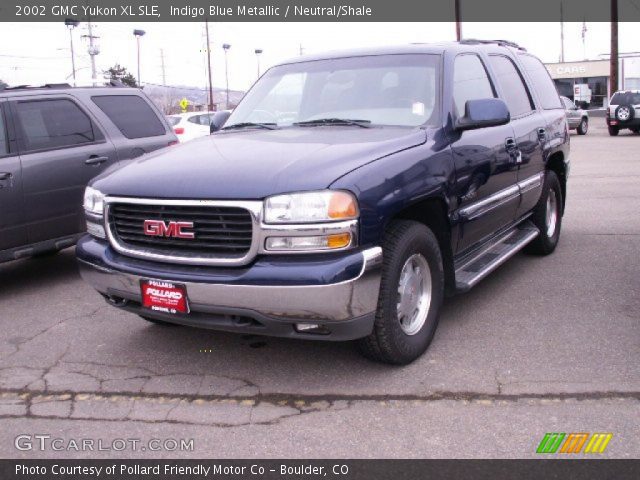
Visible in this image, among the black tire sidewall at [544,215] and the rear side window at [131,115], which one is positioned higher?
the rear side window at [131,115]

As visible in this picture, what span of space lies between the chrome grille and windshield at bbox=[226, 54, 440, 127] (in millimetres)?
1449

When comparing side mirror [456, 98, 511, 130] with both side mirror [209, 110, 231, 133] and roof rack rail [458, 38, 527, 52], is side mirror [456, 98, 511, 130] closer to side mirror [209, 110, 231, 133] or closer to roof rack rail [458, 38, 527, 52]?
roof rack rail [458, 38, 527, 52]

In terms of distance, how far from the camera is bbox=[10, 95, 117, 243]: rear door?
587cm

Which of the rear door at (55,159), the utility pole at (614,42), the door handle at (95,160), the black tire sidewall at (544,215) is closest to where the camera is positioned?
the rear door at (55,159)

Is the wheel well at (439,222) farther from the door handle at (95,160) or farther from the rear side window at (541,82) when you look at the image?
the door handle at (95,160)

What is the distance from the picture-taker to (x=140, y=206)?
3.81 metres

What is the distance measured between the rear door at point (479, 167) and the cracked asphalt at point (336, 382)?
651mm

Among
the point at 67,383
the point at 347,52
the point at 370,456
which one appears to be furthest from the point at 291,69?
the point at 370,456

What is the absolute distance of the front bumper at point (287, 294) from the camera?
10.9 ft

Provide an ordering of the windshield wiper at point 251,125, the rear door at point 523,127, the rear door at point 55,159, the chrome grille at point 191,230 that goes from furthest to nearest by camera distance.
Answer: the rear door at point 55,159, the rear door at point 523,127, the windshield wiper at point 251,125, the chrome grille at point 191,230

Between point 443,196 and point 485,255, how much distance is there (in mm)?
1180
